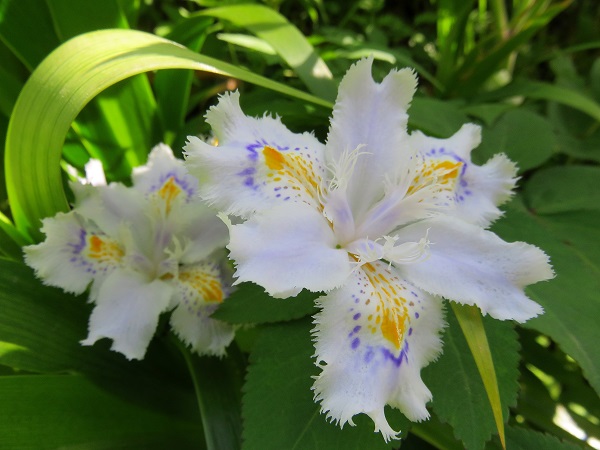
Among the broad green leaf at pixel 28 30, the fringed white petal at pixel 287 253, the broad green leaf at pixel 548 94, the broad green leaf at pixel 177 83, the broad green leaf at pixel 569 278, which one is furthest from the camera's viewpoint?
the broad green leaf at pixel 548 94

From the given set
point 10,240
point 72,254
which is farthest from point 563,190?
point 10,240

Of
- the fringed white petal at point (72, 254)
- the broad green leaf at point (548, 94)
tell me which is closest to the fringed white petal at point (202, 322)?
the fringed white petal at point (72, 254)

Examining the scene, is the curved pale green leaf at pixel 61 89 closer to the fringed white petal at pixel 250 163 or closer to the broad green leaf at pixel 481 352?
the fringed white petal at pixel 250 163

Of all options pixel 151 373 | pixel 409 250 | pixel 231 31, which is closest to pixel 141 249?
pixel 151 373

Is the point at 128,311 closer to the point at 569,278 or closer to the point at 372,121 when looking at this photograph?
the point at 372,121

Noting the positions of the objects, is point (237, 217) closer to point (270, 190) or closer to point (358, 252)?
point (270, 190)

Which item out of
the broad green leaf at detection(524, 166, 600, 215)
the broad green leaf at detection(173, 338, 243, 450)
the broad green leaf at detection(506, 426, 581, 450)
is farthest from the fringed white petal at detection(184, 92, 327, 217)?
the broad green leaf at detection(524, 166, 600, 215)

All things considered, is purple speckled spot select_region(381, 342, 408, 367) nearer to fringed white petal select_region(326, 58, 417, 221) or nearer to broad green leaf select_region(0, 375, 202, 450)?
fringed white petal select_region(326, 58, 417, 221)
